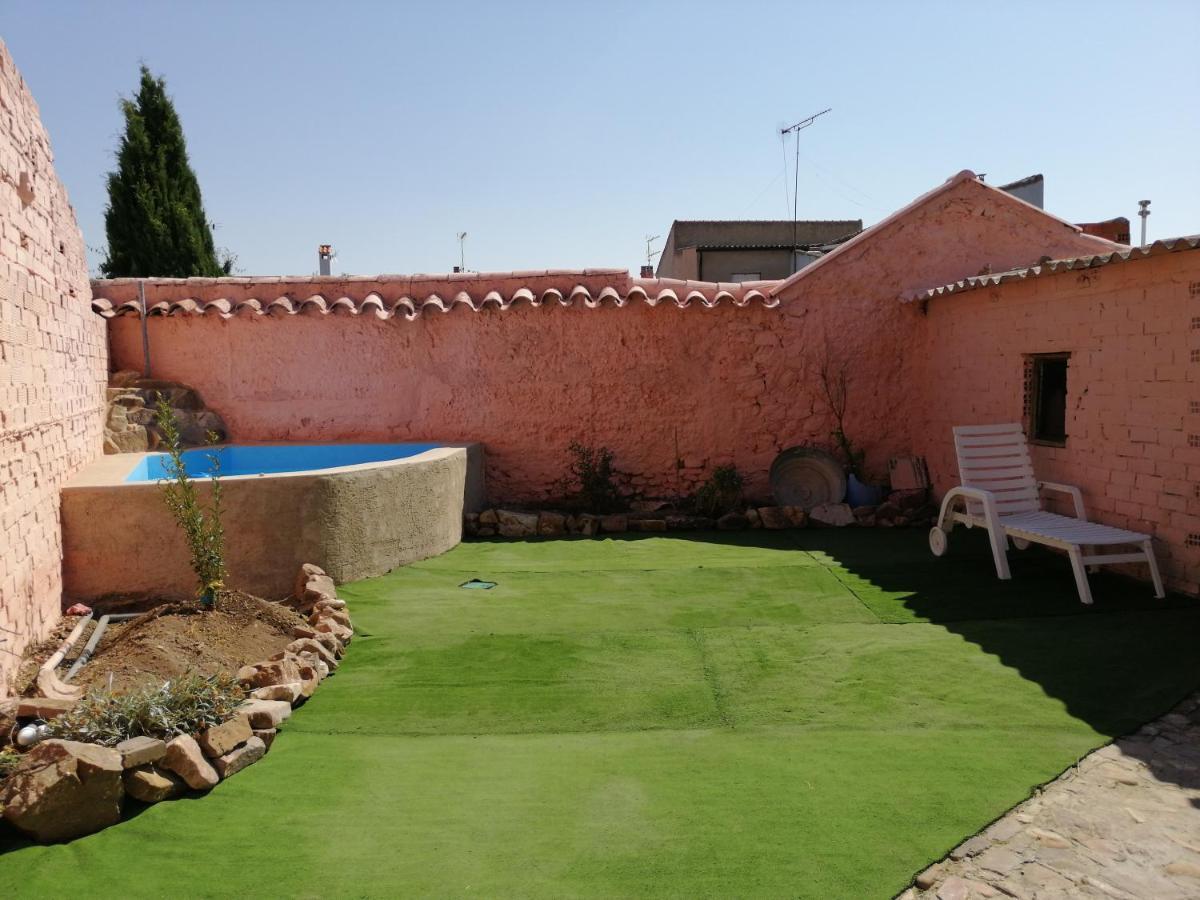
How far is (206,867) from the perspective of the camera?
3115mm

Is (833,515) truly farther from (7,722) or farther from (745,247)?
(745,247)

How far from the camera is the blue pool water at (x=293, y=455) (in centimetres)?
948

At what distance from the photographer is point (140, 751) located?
11.8 feet

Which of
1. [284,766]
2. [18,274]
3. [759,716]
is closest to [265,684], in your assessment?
[284,766]

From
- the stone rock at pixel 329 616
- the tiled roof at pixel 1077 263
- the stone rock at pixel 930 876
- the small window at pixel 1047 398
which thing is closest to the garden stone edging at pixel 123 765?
the stone rock at pixel 329 616

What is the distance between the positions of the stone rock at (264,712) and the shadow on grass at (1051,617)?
400 centimetres

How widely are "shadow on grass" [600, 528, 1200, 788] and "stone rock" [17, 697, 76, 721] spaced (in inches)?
198

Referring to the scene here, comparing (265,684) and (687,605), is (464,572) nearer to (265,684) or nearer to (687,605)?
(687,605)

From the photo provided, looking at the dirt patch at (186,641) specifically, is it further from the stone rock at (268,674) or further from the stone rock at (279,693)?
the stone rock at (279,693)

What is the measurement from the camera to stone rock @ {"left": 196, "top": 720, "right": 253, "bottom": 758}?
3.82 metres

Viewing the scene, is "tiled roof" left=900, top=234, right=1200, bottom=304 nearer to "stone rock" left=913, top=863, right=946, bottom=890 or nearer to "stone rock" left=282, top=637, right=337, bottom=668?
"stone rock" left=913, top=863, right=946, bottom=890

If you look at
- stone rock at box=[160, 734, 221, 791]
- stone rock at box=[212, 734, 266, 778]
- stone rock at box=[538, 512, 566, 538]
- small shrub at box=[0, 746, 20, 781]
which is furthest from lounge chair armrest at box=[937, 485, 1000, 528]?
small shrub at box=[0, 746, 20, 781]

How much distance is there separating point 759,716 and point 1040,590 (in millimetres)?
3317

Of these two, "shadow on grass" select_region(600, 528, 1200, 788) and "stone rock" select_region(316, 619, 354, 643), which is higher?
"shadow on grass" select_region(600, 528, 1200, 788)
